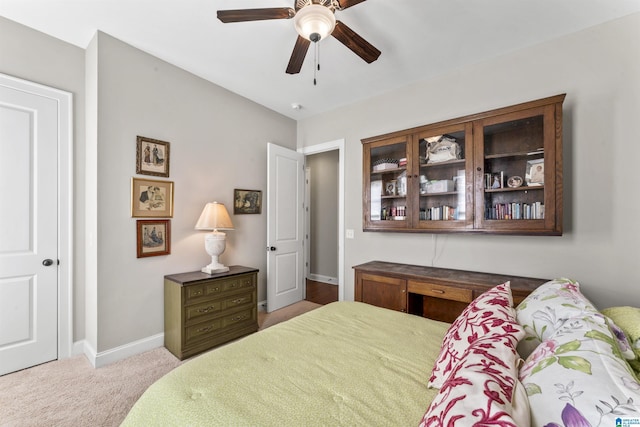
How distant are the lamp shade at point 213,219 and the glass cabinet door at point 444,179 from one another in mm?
2014

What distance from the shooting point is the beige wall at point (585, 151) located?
2.03 m

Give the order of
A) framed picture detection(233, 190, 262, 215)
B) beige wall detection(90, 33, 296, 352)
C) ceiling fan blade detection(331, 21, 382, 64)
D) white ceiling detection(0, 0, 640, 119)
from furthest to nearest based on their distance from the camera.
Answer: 1. framed picture detection(233, 190, 262, 215)
2. beige wall detection(90, 33, 296, 352)
3. white ceiling detection(0, 0, 640, 119)
4. ceiling fan blade detection(331, 21, 382, 64)

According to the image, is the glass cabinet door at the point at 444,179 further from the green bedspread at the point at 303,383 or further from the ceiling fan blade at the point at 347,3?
the ceiling fan blade at the point at 347,3

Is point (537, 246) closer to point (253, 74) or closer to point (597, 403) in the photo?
point (597, 403)

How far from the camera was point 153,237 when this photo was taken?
2.65 m

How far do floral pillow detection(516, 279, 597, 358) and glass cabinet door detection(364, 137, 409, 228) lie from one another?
1601mm

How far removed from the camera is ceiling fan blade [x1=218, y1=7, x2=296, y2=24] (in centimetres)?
159

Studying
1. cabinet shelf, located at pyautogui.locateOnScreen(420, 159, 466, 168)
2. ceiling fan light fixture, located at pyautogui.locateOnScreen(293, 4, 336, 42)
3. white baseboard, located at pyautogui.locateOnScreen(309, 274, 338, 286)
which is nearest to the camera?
ceiling fan light fixture, located at pyautogui.locateOnScreen(293, 4, 336, 42)

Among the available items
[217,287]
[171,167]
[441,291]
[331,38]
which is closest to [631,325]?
[441,291]

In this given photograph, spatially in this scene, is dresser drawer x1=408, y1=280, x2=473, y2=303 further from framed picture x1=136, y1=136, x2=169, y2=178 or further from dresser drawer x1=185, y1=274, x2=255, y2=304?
framed picture x1=136, y1=136, x2=169, y2=178

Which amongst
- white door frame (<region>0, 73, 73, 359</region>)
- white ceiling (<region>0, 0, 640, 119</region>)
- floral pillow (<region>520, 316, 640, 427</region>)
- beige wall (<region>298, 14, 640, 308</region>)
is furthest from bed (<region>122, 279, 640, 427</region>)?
white door frame (<region>0, 73, 73, 359</region>)

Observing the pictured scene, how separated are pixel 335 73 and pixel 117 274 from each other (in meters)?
2.87

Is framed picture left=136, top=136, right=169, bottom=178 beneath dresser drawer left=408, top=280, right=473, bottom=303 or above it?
above

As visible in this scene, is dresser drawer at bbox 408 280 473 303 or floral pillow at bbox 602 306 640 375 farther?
dresser drawer at bbox 408 280 473 303
